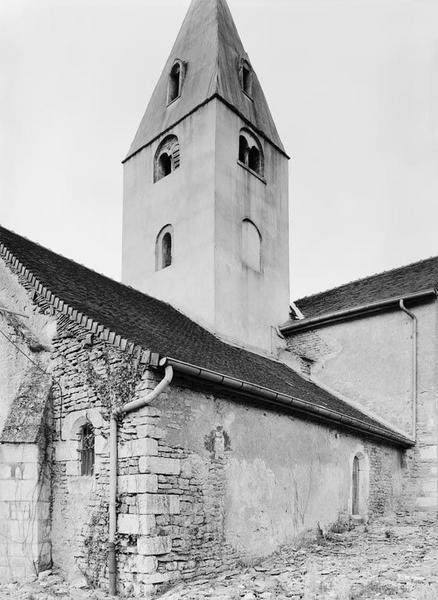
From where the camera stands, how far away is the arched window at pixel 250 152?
49.1 ft

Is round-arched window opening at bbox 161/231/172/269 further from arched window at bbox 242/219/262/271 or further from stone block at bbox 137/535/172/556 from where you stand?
stone block at bbox 137/535/172/556

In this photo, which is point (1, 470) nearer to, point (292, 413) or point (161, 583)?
point (161, 583)

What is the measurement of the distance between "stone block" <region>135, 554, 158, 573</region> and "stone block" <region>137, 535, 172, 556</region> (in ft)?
0.15

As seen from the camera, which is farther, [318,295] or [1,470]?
[318,295]

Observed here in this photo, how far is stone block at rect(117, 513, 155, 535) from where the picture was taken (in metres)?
7.01

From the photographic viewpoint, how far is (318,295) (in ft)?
56.1

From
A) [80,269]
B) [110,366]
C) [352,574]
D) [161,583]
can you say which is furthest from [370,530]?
[80,269]

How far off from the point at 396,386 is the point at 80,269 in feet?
25.3

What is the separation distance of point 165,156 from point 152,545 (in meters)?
10.7

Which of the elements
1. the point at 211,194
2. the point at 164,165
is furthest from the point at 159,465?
the point at 164,165

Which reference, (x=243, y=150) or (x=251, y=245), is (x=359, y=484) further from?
→ (x=243, y=150)

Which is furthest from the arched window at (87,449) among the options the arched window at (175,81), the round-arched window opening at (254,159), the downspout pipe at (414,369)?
the arched window at (175,81)

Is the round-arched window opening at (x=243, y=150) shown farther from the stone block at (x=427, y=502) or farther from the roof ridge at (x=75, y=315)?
the stone block at (x=427, y=502)

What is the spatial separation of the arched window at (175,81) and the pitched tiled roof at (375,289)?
6.90 metres
